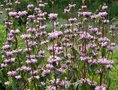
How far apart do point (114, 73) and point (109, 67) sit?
74.3 inches

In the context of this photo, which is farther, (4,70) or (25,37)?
(4,70)

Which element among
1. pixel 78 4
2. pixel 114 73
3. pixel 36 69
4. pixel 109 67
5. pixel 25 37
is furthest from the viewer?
pixel 78 4

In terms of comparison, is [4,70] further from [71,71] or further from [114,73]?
[114,73]

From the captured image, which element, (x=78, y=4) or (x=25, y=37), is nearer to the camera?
(x=25, y=37)

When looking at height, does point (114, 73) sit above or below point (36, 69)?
below

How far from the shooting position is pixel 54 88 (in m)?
3.43

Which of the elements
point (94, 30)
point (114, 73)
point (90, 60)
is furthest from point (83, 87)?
point (114, 73)

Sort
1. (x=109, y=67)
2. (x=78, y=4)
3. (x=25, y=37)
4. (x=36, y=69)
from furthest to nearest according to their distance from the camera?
(x=78, y=4)
(x=36, y=69)
(x=25, y=37)
(x=109, y=67)

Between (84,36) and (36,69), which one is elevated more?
(84,36)

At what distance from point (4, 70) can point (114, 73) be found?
1604 millimetres

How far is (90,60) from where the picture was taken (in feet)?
11.6

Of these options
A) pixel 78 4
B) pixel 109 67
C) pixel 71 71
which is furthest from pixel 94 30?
pixel 78 4

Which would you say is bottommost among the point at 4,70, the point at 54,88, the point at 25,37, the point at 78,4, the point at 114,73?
the point at 78,4

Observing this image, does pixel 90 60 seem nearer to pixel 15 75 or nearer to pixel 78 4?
pixel 15 75
